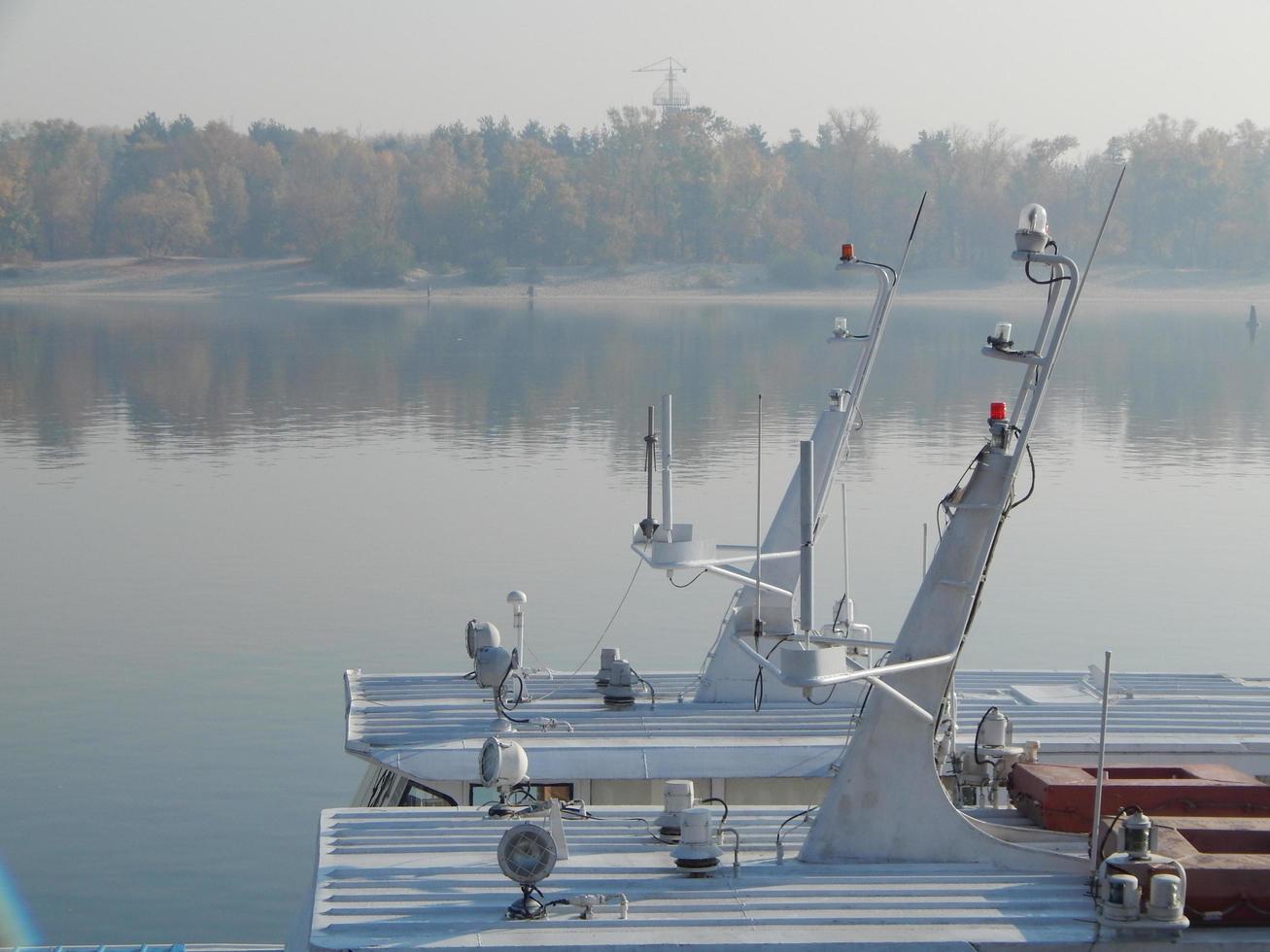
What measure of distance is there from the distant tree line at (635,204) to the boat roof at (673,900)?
133 m

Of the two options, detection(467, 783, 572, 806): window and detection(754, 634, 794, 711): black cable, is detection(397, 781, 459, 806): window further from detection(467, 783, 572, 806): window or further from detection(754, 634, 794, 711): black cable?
detection(754, 634, 794, 711): black cable

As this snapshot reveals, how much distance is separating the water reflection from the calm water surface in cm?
32

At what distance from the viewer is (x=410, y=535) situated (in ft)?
108

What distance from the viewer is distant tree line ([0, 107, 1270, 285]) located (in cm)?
14988

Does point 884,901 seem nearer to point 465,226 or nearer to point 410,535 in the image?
point 410,535

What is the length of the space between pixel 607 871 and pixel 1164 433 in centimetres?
4349

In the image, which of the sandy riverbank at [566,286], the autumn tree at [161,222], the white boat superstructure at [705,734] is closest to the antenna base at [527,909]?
the white boat superstructure at [705,734]

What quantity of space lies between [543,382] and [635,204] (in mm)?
96435

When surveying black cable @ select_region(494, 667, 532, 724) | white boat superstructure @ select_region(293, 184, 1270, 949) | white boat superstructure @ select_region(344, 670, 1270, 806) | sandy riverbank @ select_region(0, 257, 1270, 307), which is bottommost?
sandy riverbank @ select_region(0, 257, 1270, 307)

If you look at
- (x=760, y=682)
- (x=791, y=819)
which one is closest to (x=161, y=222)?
(x=760, y=682)

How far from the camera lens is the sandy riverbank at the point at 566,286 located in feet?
463

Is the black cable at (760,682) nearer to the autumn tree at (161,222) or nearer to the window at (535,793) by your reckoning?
the window at (535,793)

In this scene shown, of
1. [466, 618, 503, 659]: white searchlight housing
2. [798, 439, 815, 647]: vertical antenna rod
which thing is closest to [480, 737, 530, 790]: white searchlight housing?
[798, 439, 815, 647]: vertical antenna rod

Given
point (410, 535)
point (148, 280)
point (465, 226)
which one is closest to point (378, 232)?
point (465, 226)
